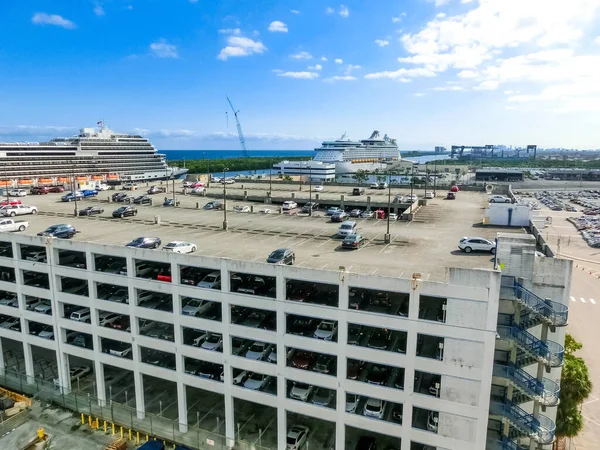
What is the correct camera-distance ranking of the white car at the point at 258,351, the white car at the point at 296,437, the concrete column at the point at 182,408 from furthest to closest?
the concrete column at the point at 182,408 → the white car at the point at 258,351 → the white car at the point at 296,437

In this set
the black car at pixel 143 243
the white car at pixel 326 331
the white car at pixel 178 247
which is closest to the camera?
the white car at pixel 326 331

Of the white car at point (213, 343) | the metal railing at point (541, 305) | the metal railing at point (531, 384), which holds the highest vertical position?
the metal railing at point (541, 305)

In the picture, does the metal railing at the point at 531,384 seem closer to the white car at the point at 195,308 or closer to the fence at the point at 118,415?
the fence at the point at 118,415

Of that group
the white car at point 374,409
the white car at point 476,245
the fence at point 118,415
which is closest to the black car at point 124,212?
the fence at point 118,415

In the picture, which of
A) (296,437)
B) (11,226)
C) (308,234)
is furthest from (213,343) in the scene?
(11,226)

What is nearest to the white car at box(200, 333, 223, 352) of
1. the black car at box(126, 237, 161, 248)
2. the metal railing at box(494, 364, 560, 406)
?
the black car at box(126, 237, 161, 248)

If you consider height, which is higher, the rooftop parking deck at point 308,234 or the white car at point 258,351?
the rooftop parking deck at point 308,234

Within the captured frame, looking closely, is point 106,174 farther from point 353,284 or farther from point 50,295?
point 353,284

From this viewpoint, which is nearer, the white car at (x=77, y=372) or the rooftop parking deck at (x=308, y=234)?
the rooftop parking deck at (x=308, y=234)
